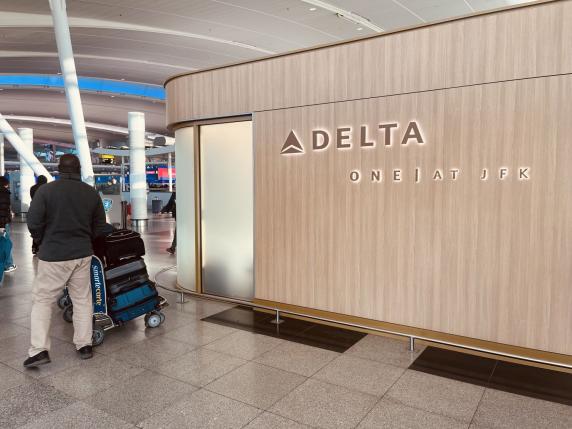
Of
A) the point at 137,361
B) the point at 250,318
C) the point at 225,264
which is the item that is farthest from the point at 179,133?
the point at 137,361

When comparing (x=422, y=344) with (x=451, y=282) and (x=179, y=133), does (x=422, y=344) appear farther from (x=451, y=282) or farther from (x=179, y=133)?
(x=179, y=133)

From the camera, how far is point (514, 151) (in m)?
3.59

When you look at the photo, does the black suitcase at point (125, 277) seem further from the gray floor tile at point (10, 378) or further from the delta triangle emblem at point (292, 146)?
the delta triangle emblem at point (292, 146)

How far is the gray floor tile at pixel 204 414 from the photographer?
276 centimetres

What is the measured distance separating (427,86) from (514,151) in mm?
920

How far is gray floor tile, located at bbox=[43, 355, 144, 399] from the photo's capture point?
3.25 meters

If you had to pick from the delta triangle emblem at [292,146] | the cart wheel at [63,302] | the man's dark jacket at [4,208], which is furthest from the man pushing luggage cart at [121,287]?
the man's dark jacket at [4,208]

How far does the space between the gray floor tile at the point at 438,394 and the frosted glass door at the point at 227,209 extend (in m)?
2.50

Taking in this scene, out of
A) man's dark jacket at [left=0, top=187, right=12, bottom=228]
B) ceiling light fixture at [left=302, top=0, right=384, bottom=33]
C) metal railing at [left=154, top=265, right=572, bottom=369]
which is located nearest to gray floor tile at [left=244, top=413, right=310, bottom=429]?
metal railing at [left=154, top=265, right=572, bottom=369]

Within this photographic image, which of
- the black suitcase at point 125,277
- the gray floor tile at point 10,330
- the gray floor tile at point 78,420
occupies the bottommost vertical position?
the gray floor tile at point 78,420

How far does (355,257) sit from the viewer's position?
4449mm

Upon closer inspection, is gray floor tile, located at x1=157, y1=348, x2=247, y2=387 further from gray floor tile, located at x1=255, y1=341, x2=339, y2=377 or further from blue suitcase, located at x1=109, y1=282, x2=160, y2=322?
blue suitcase, located at x1=109, y1=282, x2=160, y2=322

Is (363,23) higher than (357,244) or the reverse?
higher

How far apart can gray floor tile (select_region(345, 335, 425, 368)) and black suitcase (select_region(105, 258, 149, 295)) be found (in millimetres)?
2211
